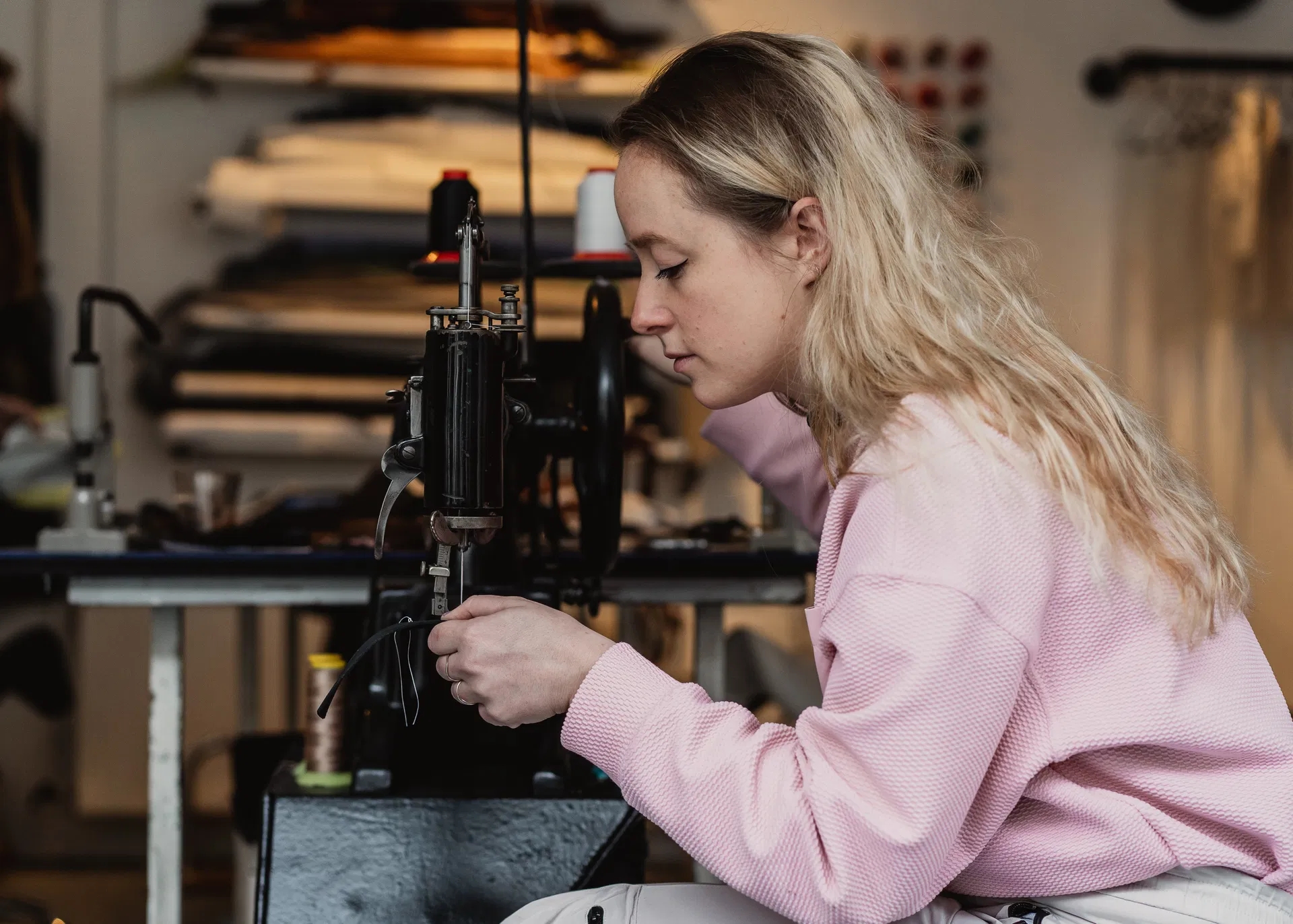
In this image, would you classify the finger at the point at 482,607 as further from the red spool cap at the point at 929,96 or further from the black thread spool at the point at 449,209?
the red spool cap at the point at 929,96

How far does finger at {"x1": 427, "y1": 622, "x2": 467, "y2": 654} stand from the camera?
0.99m

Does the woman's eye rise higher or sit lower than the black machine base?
higher

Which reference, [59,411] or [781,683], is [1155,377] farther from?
[59,411]

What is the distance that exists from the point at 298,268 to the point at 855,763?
304cm

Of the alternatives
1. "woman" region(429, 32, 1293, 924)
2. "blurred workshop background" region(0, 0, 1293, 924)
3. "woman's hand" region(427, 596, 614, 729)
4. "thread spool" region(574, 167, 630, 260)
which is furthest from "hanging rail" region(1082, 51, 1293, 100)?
"woman's hand" region(427, 596, 614, 729)

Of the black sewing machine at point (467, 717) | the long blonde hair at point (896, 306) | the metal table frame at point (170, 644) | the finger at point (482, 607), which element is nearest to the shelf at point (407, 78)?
the metal table frame at point (170, 644)

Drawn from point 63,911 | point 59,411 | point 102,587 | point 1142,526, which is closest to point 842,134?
point 1142,526

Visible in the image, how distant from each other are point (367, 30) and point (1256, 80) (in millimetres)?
2426

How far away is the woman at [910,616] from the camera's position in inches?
33.1

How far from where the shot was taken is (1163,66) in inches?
139

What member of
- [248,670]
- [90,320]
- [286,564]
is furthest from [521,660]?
[248,670]

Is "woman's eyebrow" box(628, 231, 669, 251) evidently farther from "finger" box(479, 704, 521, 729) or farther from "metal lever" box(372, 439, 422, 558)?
"finger" box(479, 704, 521, 729)

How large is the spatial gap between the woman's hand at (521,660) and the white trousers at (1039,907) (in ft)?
0.48

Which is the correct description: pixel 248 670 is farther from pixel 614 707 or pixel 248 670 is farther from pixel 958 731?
pixel 958 731
